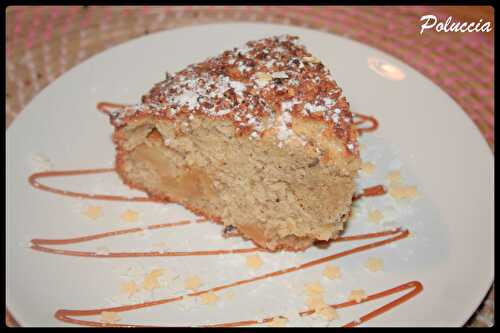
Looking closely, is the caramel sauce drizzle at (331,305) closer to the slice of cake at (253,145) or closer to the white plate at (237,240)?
the white plate at (237,240)

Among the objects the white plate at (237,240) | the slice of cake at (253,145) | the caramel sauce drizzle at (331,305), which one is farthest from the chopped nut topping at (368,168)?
the slice of cake at (253,145)

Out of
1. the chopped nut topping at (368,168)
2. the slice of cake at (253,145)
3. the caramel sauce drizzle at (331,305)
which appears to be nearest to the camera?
the caramel sauce drizzle at (331,305)

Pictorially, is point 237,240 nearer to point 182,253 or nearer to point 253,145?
point 182,253

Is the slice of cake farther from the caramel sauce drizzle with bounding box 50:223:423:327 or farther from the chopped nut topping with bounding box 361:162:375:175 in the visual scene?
the chopped nut topping with bounding box 361:162:375:175

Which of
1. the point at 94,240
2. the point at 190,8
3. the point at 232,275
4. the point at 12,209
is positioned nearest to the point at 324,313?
the point at 232,275

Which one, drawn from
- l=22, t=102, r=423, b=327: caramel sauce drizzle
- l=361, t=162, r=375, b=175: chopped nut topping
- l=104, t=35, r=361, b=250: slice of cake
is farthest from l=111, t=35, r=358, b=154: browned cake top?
l=361, t=162, r=375, b=175: chopped nut topping

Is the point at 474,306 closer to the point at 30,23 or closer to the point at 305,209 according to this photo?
the point at 305,209

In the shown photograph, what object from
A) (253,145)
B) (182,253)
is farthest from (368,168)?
(182,253)
